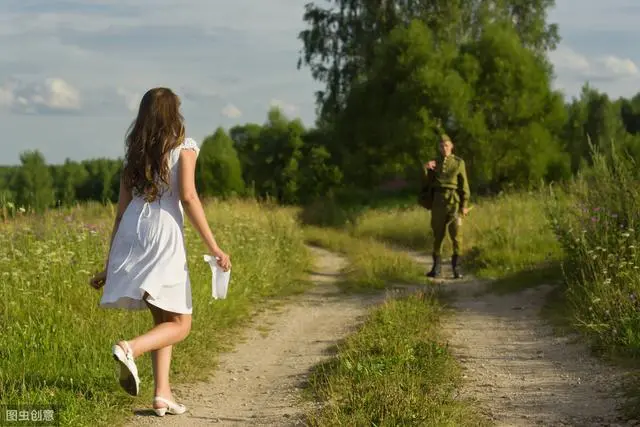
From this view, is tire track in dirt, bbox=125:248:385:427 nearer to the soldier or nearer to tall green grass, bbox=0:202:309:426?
tall green grass, bbox=0:202:309:426

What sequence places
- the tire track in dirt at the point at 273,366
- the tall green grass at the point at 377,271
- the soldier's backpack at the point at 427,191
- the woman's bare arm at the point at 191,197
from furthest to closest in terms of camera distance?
the soldier's backpack at the point at 427,191 < the tall green grass at the point at 377,271 < the tire track in dirt at the point at 273,366 < the woman's bare arm at the point at 191,197

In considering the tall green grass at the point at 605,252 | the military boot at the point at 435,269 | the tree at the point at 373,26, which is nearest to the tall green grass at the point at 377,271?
the military boot at the point at 435,269

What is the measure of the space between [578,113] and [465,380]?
154ft

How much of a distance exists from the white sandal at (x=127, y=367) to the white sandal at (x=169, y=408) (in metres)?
0.38

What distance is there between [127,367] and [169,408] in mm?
712

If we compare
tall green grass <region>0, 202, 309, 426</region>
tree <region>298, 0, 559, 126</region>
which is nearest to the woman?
tall green grass <region>0, 202, 309, 426</region>

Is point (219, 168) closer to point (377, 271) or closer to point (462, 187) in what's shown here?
point (377, 271)

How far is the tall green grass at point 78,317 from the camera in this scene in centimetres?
526

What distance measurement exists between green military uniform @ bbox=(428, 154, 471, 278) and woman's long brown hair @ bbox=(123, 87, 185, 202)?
8.01m

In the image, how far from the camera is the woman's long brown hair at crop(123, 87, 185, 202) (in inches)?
192

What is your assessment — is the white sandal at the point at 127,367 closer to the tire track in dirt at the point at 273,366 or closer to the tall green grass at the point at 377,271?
the tire track in dirt at the point at 273,366

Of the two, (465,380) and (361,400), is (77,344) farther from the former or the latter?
(465,380)

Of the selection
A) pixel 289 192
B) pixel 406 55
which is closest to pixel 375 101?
pixel 406 55

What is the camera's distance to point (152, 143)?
4898mm
